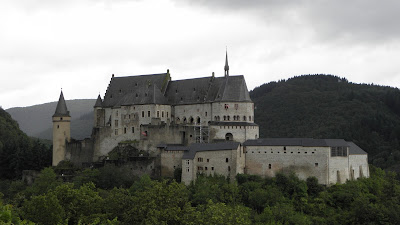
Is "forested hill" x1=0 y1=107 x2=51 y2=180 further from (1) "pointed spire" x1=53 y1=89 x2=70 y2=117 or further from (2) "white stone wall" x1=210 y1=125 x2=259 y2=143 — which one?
(2) "white stone wall" x1=210 y1=125 x2=259 y2=143

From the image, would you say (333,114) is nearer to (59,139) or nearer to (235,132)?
(235,132)

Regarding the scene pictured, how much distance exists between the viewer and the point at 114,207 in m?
53.7

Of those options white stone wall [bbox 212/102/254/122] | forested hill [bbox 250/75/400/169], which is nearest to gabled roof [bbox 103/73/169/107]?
white stone wall [bbox 212/102/254/122]

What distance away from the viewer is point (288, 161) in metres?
66.6

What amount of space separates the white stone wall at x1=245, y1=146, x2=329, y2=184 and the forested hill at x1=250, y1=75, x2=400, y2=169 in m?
51.2

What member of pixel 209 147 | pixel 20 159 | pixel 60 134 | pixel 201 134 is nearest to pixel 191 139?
pixel 201 134

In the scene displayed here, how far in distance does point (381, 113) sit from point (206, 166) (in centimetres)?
8030

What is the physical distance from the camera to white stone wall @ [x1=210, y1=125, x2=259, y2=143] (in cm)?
7288

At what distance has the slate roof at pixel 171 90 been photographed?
76.4 metres

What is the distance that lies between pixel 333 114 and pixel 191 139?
75718 mm

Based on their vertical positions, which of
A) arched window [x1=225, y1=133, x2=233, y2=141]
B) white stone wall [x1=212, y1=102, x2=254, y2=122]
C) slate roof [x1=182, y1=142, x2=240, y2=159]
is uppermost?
white stone wall [x1=212, y1=102, x2=254, y2=122]

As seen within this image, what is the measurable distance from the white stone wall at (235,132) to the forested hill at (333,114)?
159 feet

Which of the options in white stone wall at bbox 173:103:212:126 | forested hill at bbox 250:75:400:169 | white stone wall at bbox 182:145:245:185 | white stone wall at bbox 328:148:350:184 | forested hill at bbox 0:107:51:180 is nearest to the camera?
white stone wall at bbox 328:148:350:184

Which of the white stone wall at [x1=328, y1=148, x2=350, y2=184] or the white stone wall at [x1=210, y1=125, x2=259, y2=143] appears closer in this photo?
the white stone wall at [x1=328, y1=148, x2=350, y2=184]
